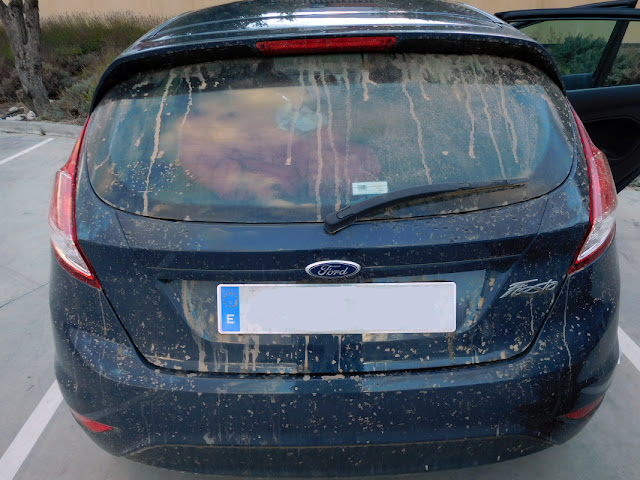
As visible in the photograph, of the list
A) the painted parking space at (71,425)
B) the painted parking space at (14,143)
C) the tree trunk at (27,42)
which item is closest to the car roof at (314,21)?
the painted parking space at (71,425)

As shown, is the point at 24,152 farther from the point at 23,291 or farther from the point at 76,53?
the point at 76,53

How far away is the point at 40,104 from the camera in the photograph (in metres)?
10.2

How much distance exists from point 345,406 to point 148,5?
1575 centimetres

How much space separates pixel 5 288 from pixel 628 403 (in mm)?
3688

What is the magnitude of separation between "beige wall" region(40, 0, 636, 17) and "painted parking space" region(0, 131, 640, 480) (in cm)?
1043

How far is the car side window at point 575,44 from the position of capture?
3.97 meters

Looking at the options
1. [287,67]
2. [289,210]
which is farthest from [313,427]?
[287,67]

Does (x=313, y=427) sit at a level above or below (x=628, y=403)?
above

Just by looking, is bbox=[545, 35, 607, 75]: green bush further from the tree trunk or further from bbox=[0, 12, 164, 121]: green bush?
the tree trunk

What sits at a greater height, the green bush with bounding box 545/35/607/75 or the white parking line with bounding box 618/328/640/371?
the green bush with bounding box 545/35/607/75

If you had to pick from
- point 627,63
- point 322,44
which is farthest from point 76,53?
point 322,44

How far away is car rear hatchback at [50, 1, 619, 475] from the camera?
1657 mm

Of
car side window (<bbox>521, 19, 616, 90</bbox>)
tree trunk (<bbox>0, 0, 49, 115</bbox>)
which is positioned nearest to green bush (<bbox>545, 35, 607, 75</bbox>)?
car side window (<bbox>521, 19, 616, 90</bbox>)

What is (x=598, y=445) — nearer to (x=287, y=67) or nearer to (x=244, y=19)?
(x=287, y=67)
